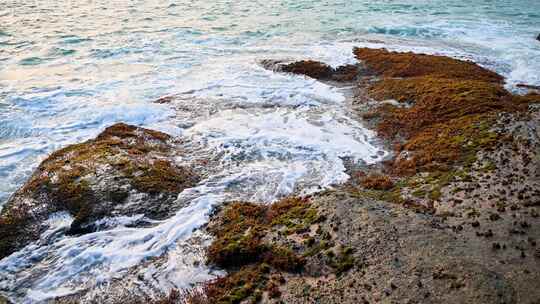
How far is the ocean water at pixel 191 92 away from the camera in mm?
14805

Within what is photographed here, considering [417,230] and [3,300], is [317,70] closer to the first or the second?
[417,230]

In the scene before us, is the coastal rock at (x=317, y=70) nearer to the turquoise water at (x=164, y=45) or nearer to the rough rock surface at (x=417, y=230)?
the turquoise water at (x=164, y=45)

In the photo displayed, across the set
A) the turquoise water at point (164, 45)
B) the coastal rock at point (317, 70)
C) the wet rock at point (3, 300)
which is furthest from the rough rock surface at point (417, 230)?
the turquoise water at point (164, 45)

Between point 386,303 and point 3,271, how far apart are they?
40.4 feet

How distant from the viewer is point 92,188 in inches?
682

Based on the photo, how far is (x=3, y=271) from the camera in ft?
46.4

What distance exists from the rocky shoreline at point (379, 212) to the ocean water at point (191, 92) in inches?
40.3

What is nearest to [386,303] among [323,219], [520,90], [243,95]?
[323,219]

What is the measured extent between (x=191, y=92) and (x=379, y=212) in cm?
→ 1892

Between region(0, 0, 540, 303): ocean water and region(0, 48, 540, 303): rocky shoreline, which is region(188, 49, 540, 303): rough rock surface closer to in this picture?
region(0, 48, 540, 303): rocky shoreline

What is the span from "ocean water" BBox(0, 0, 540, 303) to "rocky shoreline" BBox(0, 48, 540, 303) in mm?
1023

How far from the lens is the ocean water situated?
1480cm

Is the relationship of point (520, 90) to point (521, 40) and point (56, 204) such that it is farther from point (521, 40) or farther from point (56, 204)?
point (56, 204)

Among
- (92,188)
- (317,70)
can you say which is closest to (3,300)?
(92,188)
